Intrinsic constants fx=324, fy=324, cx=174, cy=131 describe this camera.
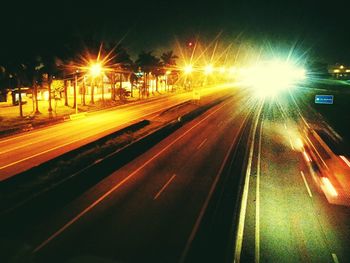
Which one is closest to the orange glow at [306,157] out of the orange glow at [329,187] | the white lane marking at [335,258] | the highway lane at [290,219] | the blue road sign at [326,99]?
the highway lane at [290,219]

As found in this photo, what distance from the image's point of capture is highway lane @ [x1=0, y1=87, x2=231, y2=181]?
26.2m

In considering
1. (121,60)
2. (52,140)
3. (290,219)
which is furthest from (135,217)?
(121,60)

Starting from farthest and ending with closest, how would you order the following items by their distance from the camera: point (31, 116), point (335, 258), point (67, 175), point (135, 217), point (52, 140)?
1. point (31, 116)
2. point (52, 140)
3. point (67, 175)
4. point (135, 217)
5. point (335, 258)

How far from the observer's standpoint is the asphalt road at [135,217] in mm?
14273

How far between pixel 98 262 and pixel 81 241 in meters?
1.81

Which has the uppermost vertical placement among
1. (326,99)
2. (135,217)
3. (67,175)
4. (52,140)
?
(326,99)

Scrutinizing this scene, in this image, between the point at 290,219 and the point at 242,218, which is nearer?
→ the point at 242,218

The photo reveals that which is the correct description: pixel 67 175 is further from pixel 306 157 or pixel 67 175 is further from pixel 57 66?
pixel 57 66

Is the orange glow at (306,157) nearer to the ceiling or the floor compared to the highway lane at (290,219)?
nearer to the ceiling

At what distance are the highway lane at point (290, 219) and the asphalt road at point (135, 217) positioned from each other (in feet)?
9.79

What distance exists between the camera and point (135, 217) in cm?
1770

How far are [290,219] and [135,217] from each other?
884 centimetres

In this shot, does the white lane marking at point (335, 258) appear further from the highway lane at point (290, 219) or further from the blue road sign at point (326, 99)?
the blue road sign at point (326, 99)

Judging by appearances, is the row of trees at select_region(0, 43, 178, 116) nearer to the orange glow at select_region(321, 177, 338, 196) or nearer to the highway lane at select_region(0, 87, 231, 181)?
the highway lane at select_region(0, 87, 231, 181)
